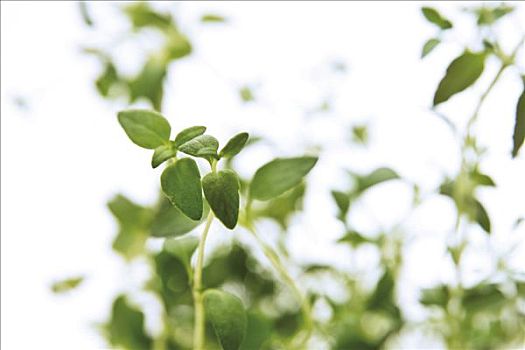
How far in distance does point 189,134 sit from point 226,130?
57 centimetres

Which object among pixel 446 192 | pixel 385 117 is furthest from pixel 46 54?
pixel 446 192

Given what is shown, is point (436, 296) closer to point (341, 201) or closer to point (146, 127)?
point (341, 201)

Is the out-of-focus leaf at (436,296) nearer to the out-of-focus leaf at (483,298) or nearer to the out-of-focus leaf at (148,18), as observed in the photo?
the out-of-focus leaf at (483,298)

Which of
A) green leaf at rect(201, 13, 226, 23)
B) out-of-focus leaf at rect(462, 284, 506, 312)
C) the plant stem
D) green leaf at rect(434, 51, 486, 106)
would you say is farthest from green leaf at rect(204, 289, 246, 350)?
green leaf at rect(201, 13, 226, 23)

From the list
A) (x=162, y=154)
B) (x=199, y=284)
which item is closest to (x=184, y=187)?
(x=162, y=154)

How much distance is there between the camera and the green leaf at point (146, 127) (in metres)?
0.44

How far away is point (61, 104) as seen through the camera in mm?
1183

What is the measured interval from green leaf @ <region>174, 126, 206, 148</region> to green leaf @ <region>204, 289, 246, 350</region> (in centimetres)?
11

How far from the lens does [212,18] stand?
83 cm

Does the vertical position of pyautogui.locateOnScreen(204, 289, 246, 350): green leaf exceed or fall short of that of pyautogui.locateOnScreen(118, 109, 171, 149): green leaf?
it falls short

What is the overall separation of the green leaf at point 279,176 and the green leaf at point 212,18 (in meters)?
0.37

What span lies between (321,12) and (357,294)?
554 mm

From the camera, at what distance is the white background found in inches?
32.9

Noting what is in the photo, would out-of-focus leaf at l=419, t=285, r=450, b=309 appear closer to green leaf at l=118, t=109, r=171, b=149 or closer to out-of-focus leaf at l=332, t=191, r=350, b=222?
out-of-focus leaf at l=332, t=191, r=350, b=222
